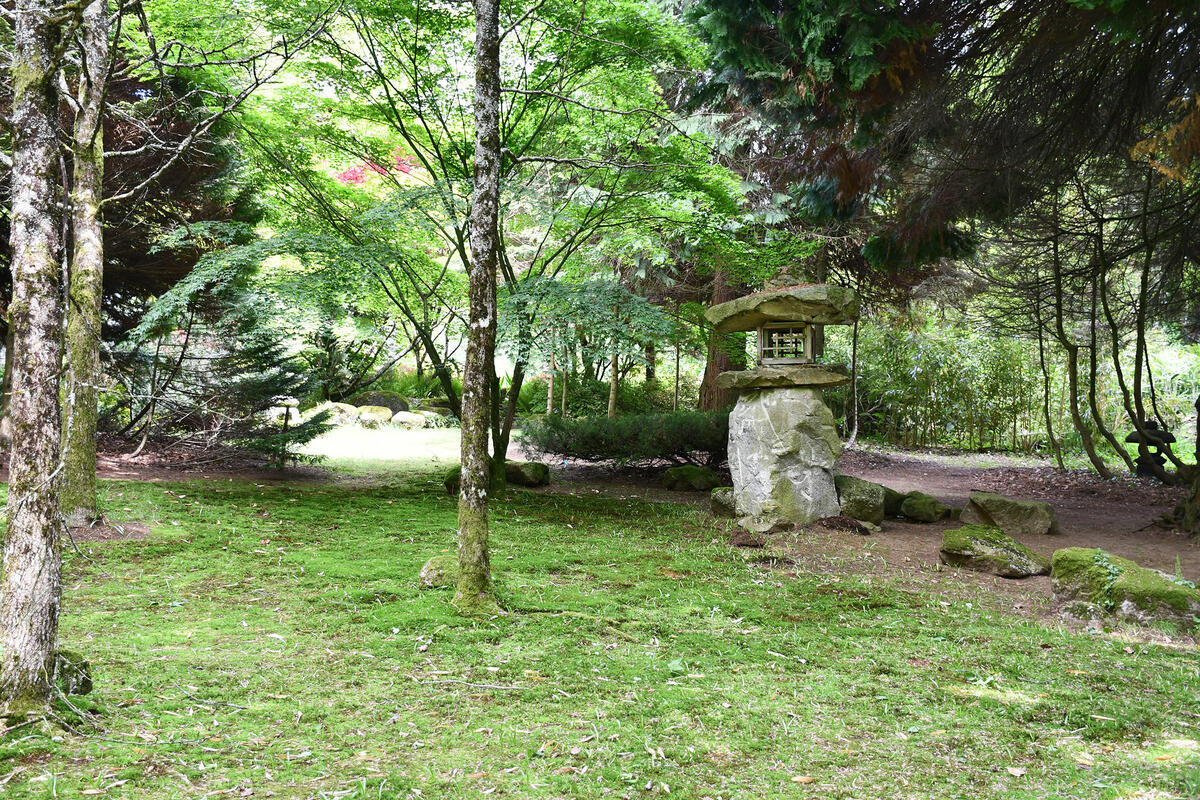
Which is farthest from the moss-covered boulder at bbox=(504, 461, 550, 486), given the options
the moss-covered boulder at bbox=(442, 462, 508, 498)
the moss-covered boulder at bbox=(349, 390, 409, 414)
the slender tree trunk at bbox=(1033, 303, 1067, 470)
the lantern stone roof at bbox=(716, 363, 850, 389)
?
the moss-covered boulder at bbox=(349, 390, 409, 414)

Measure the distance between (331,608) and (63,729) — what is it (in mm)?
1783

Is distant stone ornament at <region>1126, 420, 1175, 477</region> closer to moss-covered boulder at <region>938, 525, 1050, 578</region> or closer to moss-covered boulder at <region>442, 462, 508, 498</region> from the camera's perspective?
moss-covered boulder at <region>938, 525, 1050, 578</region>

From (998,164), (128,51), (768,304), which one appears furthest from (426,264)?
(998,164)

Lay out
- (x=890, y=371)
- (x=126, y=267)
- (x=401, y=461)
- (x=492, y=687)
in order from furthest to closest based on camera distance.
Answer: (x=890, y=371) → (x=401, y=461) → (x=126, y=267) → (x=492, y=687)

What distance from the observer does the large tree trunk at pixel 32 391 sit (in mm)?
2439

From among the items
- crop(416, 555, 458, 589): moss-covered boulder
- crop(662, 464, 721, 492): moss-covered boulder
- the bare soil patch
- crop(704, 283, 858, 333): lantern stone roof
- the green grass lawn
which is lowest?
the green grass lawn

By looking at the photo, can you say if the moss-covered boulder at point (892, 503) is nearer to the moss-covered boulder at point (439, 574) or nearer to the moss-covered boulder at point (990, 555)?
the moss-covered boulder at point (990, 555)

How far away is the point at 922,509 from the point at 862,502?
884mm

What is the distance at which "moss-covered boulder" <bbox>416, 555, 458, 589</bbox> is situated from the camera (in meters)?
4.73

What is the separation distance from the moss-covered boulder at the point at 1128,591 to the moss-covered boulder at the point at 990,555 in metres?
0.72

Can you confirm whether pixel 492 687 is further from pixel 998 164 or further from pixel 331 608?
pixel 998 164

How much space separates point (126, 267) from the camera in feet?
29.4

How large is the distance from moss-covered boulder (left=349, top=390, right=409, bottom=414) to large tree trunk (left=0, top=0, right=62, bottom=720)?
14.9 m


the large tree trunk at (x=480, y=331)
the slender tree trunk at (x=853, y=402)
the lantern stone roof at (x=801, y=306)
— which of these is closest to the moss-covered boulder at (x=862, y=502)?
the lantern stone roof at (x=801, y=306)
